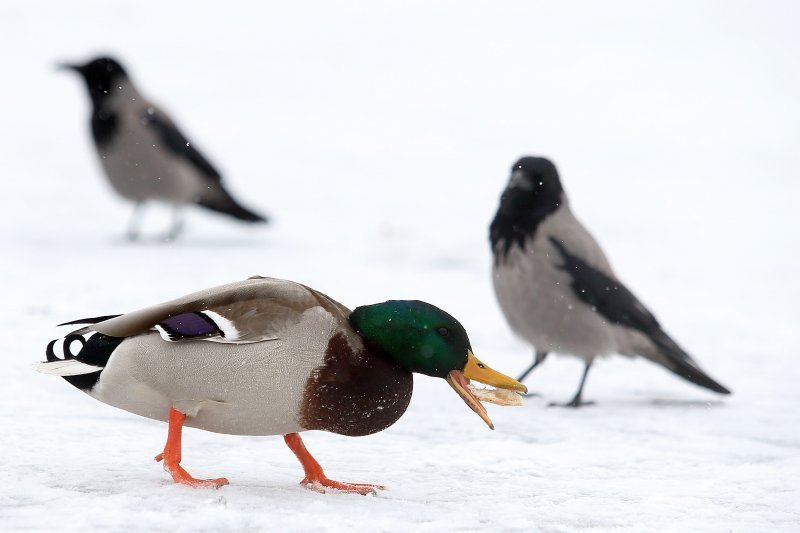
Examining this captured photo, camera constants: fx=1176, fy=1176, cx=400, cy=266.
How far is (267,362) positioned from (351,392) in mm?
301

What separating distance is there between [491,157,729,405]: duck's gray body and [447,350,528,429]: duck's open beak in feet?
9.27

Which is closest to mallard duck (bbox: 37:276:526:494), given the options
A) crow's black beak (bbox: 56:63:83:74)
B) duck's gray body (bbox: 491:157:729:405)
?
duck's gray body (bbox: 491:157:729:405)

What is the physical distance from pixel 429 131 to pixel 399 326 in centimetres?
1327

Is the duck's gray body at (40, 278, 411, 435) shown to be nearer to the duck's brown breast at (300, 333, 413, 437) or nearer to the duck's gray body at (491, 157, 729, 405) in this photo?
the duck's brown breast at (300, 333, 413, 437)

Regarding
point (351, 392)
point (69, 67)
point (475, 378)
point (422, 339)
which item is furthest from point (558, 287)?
point (69, 67)

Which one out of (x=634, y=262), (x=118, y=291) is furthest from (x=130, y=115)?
(x=634, y=262)

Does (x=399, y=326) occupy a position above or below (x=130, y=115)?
below

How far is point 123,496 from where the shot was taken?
12.4 feet

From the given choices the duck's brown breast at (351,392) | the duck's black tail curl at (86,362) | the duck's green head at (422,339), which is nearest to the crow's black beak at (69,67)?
the duck's black tail curl at (86,362)

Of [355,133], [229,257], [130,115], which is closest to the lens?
[229,257]

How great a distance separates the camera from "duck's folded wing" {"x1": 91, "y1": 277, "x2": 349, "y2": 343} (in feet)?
12.9

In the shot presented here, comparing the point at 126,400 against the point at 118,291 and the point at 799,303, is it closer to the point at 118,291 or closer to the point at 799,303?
the point at 118,291

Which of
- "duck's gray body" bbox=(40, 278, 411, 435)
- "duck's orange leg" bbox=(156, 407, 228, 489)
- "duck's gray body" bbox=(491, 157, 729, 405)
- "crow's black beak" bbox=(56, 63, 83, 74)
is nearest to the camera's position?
"duck's gray body" bbox=(40, 278, 411, 435)

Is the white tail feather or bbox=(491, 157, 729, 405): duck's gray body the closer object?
the white tail feather
